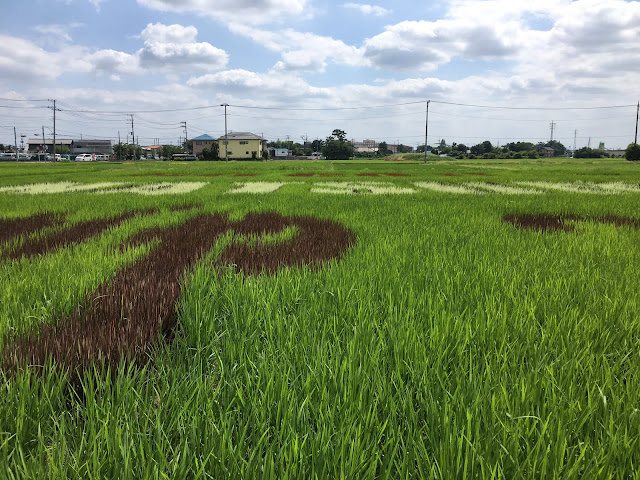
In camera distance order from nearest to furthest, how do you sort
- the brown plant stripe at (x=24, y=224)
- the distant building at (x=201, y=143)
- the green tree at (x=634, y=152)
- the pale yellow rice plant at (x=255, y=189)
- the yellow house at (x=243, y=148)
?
the brown plant stripe at (x=24, y=224) < the pale yellow rice plant at (x=255, y=189) < the green tree at (x=634, y=152) < the yellow house at (x=243, y=148) < the distant building at (x=201, y=143)

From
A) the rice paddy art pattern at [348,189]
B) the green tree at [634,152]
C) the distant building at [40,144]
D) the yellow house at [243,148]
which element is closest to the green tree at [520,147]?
the green tree at [634,152]

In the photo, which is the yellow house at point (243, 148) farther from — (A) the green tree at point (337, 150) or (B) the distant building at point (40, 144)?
(B) the distant building at point (40, 144)

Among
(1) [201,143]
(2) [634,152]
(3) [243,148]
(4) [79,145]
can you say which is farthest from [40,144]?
(2) [634,152]

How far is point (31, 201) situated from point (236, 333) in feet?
29.7

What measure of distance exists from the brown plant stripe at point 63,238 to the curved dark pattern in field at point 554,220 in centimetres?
637

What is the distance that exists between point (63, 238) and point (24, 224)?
1.78 meters

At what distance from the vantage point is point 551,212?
6.56 m

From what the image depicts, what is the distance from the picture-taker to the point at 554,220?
593 cm

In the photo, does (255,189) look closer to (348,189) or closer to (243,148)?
(348,189)

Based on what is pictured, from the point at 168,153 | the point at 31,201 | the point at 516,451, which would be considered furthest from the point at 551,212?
the point at 168,153

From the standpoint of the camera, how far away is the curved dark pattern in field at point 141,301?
5.10ft

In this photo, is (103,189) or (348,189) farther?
(103,189)

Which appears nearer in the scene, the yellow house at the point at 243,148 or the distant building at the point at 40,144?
the yellow house at the point at 243,148

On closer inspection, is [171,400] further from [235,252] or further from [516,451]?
[235,252]
